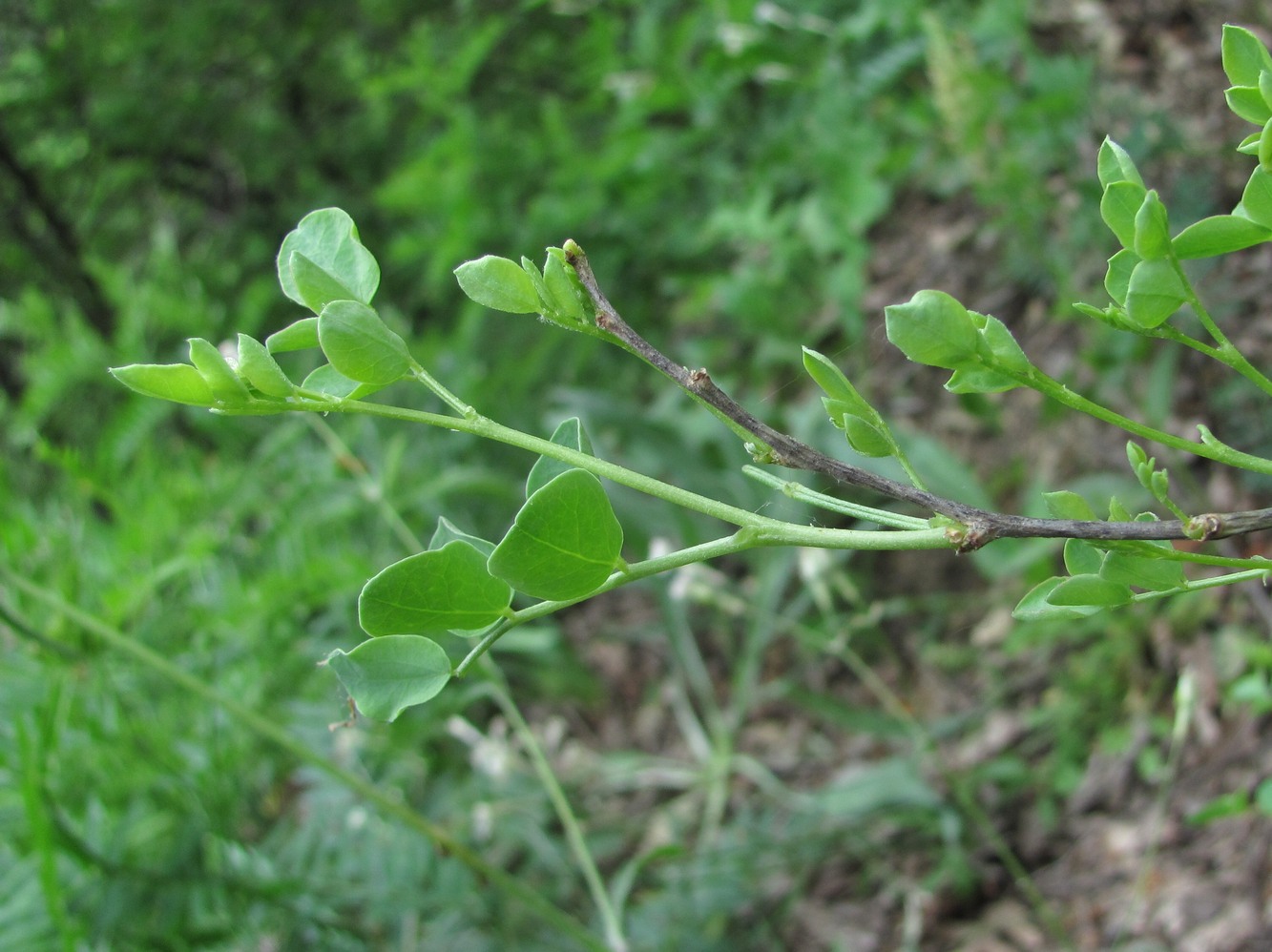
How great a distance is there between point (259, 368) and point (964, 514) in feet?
0.85

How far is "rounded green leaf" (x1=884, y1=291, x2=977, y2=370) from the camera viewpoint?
402 millimetres

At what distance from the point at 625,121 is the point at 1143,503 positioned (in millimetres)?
1518

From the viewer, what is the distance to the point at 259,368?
418 mm

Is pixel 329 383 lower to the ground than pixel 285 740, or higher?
higher

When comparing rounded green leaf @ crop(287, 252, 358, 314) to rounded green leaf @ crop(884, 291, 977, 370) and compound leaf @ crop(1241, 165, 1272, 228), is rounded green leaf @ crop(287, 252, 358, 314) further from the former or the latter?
compound leaf @ crop(1241, 165, 1272, 228)

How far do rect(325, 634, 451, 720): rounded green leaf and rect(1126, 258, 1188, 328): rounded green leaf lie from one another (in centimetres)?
29

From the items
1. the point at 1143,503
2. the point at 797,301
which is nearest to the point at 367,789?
the point at 1143,503

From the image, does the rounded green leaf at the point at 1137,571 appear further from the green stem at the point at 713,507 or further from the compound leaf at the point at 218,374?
the compound leaf at the point at 218,374

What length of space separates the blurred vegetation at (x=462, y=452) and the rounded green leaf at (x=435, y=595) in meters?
0.56

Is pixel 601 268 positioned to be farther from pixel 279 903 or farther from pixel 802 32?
pixel 279 903

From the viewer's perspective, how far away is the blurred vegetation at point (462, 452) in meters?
1.21

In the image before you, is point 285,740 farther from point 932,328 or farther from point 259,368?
point 932,328

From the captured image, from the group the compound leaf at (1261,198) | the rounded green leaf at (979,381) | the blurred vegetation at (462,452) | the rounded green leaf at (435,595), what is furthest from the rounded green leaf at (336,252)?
the blurred vegetation at (462,452)

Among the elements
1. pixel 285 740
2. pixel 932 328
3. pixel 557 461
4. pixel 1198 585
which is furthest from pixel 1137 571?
pixel 285 740
